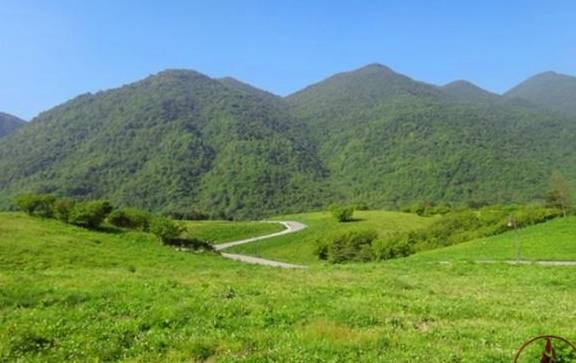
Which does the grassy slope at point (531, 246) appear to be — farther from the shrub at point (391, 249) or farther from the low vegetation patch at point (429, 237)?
the shrub at point (391, 249)

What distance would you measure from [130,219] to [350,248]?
39825mm

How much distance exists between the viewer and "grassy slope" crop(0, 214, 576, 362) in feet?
34.3

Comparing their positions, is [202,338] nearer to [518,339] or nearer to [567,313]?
[518,339]

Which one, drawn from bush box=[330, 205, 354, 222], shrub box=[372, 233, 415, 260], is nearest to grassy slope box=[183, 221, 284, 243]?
bush box=[330, 205, 354, 222]

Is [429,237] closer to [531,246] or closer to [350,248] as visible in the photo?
[350,248]

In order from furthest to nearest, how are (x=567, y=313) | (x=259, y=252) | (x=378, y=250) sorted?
(x=259, y=252) < (x=378, y=250) < (x=567, y=313)

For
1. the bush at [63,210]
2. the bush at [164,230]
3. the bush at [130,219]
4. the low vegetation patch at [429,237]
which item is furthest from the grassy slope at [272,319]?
the low vegetation patch at [429,237]

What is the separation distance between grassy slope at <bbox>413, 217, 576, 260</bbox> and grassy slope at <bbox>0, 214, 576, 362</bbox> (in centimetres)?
1818

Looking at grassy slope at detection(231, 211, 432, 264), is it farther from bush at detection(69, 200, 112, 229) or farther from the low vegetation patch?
bush at detection(69, 200, 112, 229)

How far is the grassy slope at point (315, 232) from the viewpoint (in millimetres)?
94756

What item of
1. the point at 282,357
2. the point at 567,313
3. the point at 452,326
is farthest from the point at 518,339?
the point at 282,357

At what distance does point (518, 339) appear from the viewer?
11.3 metres

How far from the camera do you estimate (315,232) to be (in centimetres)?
11038

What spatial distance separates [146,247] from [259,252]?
5600cm
